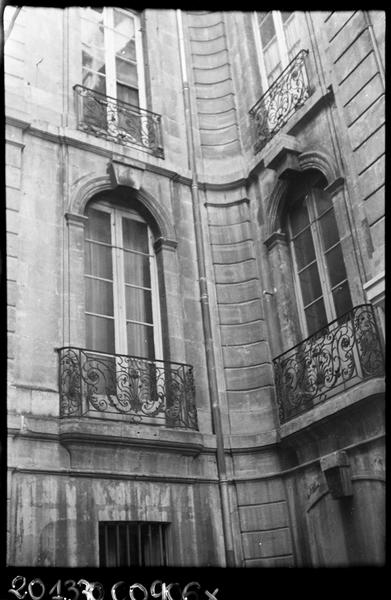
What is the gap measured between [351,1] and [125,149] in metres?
6.26

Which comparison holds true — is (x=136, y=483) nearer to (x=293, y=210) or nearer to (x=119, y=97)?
(x=293, y=210)

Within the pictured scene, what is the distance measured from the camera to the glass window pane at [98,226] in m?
8.08

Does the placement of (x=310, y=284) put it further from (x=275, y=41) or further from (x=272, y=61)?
(x=275, y=41)

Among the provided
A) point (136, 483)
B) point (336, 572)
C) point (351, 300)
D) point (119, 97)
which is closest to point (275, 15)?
point (119, 97)

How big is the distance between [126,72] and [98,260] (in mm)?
3195

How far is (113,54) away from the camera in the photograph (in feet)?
31.4

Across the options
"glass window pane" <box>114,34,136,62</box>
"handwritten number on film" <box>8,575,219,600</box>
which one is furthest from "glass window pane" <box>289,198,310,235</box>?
"handwritten number on film" <box>8,575,219,600</box>

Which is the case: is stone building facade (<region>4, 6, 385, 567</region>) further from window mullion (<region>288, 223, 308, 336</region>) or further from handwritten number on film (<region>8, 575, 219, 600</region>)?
handwritten number on film (<region>8, 575, 219, 600</region>)

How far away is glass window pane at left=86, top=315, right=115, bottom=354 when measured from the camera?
24.5ft

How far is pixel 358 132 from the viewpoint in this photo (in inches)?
283

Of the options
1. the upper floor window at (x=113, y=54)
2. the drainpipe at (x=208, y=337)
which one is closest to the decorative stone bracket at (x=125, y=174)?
the drainpipe at (x=208, y=337)

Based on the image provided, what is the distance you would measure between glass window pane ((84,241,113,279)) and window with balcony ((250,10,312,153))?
2.49m

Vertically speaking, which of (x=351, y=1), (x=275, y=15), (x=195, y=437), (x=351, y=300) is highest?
(x=275, y=15)

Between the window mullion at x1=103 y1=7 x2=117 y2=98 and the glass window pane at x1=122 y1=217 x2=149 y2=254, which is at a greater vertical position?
the window mullion at x1=103 y1=7 x2=117 y2=98
